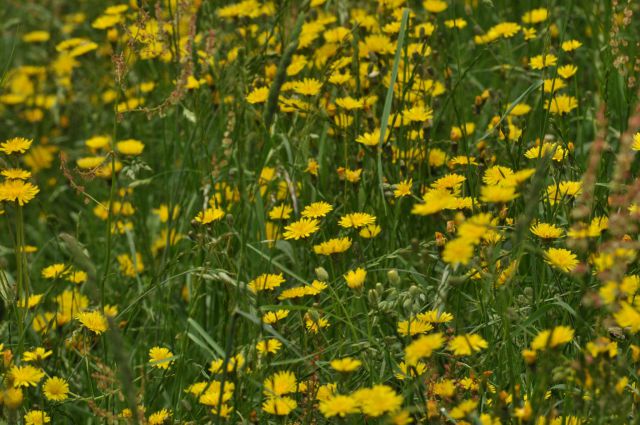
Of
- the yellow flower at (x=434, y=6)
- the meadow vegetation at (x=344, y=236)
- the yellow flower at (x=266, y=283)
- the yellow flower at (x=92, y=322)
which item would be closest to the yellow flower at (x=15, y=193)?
the meadow vegetation at (x=344, y=236)

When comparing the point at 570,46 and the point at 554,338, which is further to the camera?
the point at 570,46

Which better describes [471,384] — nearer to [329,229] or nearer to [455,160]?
[455,160]

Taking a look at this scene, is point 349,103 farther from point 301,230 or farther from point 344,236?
point 301,230

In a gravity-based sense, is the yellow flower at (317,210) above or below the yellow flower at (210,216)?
above

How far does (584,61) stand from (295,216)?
4.88 feet

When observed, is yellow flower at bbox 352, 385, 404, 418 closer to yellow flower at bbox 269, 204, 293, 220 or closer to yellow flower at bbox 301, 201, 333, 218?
yellow flower at bbox 301, 201, 333, 218

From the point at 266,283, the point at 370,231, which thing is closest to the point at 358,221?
the point at 370,231

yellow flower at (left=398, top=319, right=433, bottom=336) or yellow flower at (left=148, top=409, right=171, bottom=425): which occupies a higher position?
yellow flower at (left=398, top=319, right=433, bottom=336)

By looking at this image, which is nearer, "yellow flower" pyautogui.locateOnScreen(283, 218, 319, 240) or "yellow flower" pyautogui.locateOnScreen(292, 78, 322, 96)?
"yellow flower" pyautogui.locateOnScreen(283, 218, 319, 240)

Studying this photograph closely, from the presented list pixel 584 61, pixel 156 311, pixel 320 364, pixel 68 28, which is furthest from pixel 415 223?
pixel 68 28

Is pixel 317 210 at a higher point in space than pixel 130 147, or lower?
higher

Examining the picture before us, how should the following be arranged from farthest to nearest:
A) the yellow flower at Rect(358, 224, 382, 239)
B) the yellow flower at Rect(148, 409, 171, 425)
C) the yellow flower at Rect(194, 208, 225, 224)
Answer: the yellow flower at Rect(194, 208, 225, 224)
the yellow flower at Rect(358, 224, 382, 239)
the yellow flower at Rect(148, 409, 171, 425)

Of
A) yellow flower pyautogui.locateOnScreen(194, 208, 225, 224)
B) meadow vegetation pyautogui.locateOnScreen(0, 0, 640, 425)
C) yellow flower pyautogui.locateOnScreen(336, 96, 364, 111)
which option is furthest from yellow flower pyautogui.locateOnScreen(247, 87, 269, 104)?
yellow flower pyautogui.locateOnScreen(194, 208, 225, 224)

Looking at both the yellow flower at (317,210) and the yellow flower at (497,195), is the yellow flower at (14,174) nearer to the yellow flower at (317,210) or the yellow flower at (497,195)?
the yellow flower at (317,210)
